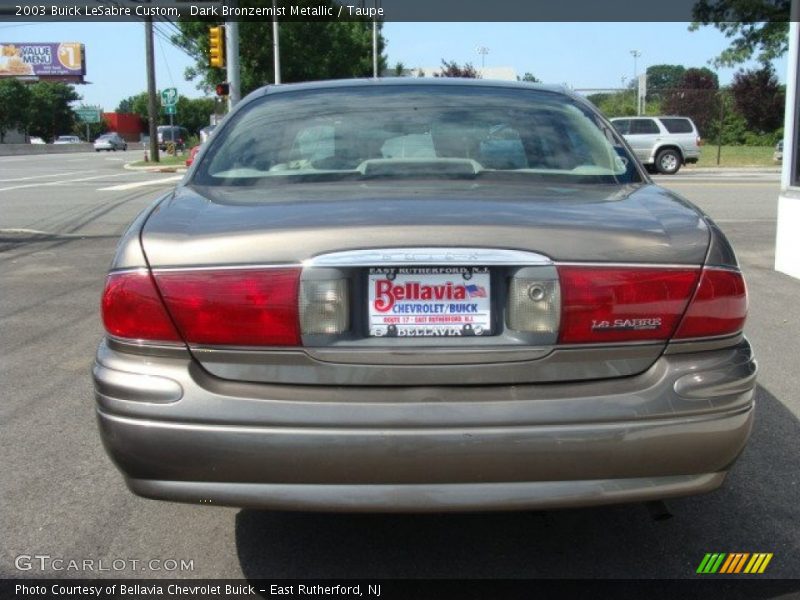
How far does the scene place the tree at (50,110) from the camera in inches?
3381

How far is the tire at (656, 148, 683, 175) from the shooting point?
1044 inches

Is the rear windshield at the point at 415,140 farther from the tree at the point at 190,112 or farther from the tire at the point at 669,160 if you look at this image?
the tree at the point at 190,112

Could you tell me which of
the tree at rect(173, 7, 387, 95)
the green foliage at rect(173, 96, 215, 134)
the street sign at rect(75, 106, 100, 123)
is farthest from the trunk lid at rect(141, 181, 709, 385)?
the green foliage at rect(173, 96, 215, 134)

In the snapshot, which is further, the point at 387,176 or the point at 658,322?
the point at 387,176

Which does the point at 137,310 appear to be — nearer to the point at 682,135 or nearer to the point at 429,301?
the point at 429,301

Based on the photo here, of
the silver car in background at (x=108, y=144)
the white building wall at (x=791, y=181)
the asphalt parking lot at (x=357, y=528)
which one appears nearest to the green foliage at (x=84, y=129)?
the silver car in background at (x=108, y=144)

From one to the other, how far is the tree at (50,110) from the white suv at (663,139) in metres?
71.5

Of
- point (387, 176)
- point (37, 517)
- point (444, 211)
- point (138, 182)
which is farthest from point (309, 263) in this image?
point (138, 182)

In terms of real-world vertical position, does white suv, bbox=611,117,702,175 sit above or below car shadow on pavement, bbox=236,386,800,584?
above

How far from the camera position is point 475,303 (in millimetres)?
2398

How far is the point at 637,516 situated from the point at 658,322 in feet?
3.88

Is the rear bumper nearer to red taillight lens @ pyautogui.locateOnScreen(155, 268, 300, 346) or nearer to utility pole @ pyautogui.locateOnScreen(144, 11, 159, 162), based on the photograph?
red taillight lens @ pyautogui.locateOnScreen(155, 268, 300, 346)

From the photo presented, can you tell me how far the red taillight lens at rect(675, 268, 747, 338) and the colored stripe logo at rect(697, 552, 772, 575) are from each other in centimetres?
86

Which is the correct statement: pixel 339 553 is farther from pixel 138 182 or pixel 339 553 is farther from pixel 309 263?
pixel 138 182
